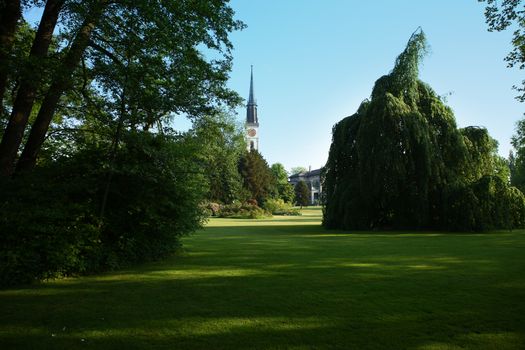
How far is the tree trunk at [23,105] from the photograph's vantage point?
8.76m

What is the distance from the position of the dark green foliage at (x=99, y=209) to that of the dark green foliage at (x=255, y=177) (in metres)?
51.5

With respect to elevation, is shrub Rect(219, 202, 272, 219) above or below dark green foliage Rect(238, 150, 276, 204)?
below

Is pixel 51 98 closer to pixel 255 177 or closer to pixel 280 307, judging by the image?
pixel 280 307

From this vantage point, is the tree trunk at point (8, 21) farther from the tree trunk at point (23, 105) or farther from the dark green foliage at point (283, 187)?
the dark green foliage at point (283, 187)

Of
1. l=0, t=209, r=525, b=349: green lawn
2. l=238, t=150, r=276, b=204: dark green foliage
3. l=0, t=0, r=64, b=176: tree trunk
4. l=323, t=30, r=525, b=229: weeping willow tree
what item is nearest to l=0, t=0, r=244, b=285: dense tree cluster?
l=0, t=0, r=64, b=176: tree trunk

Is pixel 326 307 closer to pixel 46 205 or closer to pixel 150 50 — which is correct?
pixel 46 205

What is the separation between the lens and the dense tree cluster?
24.9ft

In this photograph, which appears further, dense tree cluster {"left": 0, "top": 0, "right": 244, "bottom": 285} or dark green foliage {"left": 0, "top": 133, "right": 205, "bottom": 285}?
dense tree cluster {"left": 0, "top": 0, "right": 244, "bottom": 285}

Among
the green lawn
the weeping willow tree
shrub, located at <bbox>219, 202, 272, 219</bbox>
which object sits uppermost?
the weeping willow tree

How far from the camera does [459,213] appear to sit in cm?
1902

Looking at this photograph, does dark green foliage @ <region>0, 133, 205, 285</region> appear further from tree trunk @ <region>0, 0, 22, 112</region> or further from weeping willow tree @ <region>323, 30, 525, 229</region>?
weeping willow tree @ <region>323, 30, 525, 229</region>

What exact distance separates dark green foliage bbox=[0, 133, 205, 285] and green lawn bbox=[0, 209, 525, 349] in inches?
19.3

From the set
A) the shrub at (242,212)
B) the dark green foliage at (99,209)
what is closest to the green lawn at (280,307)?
the dark green foliage at (99,209)

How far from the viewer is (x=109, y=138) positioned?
386 inches
